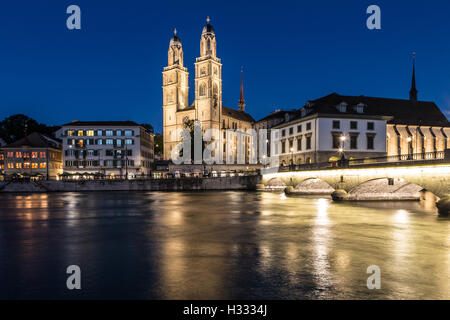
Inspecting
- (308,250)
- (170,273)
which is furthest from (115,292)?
(308,250)

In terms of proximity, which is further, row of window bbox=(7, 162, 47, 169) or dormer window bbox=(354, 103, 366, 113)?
row of window bbox=(7, 162, 47, 169)

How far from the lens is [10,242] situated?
16812mm

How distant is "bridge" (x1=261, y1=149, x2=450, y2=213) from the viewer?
26906 mm

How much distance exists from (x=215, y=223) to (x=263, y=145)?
3706 inches

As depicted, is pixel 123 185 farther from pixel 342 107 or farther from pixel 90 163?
pixel 342 107

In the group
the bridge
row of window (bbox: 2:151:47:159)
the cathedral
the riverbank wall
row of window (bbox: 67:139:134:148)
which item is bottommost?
the riverbank wall

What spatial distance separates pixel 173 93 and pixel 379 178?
104833mm

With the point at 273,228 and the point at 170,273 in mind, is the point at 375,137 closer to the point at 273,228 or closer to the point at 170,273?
the point at 273,228

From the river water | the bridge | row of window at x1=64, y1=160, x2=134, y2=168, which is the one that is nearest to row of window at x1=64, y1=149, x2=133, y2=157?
row of window at x1=64, y1=160, x2=134, y2=168

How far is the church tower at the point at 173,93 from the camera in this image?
412 ft

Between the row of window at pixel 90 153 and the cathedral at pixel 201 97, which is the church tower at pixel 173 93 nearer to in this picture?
the cathedral at pixel 201 97

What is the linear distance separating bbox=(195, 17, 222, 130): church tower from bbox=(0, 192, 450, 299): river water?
9518cm

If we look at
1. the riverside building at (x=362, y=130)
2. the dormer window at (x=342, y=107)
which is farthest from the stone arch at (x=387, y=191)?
the dormer window at (x=342, y=107)

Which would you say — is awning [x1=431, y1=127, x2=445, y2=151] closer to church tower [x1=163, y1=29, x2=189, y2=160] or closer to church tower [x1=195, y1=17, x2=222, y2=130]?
church tower [x1=195, y1=17, x2=222, y2=130]
